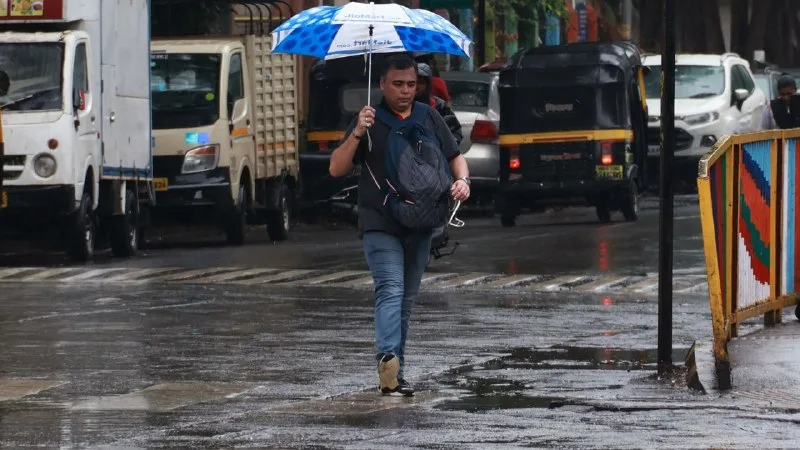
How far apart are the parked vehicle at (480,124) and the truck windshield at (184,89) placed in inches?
211

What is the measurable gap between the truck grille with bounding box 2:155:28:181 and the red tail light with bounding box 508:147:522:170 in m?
8.80

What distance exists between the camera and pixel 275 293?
17469mm

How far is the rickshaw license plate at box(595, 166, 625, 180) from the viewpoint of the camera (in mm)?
27797

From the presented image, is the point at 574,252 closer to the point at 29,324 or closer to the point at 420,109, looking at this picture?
the point at 29,324

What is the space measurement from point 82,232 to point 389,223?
11.0 meters

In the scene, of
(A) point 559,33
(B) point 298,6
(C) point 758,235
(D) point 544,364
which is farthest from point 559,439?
(A) point 559,33

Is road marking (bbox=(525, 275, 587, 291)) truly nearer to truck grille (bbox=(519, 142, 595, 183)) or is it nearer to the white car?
truck grille (bbox=(519, 142, 595, 183))

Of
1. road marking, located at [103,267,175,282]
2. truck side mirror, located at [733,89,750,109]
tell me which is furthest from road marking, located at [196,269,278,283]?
truck side mirror, located at [733,89,750,109]

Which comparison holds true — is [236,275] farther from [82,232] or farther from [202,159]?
[202,159]

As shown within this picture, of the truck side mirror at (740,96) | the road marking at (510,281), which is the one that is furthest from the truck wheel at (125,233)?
the truck side mirror at (740,96)

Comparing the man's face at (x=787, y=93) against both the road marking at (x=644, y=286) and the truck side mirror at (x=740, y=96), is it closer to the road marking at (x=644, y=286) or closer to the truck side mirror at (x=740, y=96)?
the road marking at (x=644, y=286)

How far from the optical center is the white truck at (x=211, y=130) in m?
24.4

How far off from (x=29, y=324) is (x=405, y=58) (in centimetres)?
477

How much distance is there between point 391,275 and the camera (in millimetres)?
10828
